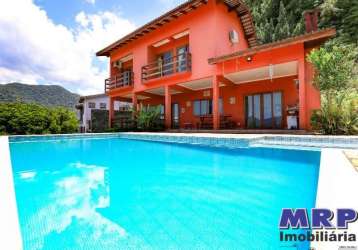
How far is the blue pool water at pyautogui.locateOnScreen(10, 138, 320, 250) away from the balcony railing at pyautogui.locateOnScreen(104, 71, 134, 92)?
12.0 meters

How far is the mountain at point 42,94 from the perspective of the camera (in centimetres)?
4194

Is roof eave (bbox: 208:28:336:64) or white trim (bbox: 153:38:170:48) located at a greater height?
white trim (bbox: 153:38:170:48)

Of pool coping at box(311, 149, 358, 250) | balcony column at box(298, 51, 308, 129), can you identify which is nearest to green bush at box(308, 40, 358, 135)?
balcony column at box(298, 51, 308, 129)

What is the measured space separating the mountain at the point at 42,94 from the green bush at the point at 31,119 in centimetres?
3070

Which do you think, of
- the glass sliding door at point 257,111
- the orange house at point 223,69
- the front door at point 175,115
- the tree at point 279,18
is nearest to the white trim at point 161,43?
the orange house at point 223,69

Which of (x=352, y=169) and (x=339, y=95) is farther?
(x=339, y=95)

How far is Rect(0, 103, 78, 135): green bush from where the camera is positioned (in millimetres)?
11991

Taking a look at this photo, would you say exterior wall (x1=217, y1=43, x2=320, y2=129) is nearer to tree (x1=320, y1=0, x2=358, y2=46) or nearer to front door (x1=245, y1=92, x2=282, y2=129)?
front door (x1=245, y1=92, x2=282, y2=129)

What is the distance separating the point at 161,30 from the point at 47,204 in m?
13.3

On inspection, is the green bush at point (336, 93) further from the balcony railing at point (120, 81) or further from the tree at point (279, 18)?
the tree at point (279, 18)

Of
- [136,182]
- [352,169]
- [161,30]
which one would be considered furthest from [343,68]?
[161,30]

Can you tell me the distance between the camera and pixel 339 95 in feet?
23.9

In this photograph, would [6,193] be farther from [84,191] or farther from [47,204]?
[84,191]

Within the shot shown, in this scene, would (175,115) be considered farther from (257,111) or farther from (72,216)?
(72,216)
